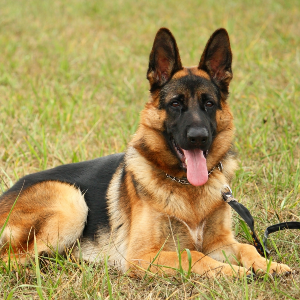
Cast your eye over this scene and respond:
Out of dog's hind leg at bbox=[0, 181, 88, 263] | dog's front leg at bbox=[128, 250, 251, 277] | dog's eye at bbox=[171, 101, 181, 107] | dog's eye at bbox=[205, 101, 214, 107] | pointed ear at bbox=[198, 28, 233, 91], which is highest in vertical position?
pointed ear at bbox=[198, 28, 233, 91]

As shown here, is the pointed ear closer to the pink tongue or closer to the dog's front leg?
the pink tongue

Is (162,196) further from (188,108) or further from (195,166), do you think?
(188,108)

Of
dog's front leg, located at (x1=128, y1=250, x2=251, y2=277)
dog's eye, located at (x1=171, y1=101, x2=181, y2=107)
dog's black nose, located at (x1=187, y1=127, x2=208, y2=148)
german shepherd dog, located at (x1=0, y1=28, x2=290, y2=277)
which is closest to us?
dog's front leg, located at (x1=128, y1=250, x2=251, y2=277)

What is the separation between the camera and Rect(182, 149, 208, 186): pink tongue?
3.01 meters

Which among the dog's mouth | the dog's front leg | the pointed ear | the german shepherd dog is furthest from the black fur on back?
the pointed ear

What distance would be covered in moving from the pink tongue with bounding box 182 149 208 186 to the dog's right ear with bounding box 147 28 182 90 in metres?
0.64

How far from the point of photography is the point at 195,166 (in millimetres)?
3039

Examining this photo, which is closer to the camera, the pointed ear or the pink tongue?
the pink tongue

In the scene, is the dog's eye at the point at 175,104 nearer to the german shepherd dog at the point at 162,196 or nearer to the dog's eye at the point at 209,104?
the german shepherd dog at the point at 162,196

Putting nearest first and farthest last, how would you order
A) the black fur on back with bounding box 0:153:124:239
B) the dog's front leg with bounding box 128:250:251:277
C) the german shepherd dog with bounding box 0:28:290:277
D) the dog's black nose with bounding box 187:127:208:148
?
the dog's front leg with bounding box 128:250:251:277, the dog's black nose with bounding box 187:127:208:148, the german shepherd dog with bounding box 0:28:290:277, the black fur on back with bounding box 0:153:124:239

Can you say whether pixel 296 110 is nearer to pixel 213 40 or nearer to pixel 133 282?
pixel 213 40

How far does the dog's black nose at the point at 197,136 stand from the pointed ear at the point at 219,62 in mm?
642

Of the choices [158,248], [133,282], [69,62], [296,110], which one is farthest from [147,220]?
[69,62]

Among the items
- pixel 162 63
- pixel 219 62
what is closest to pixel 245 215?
pixel 219 62
